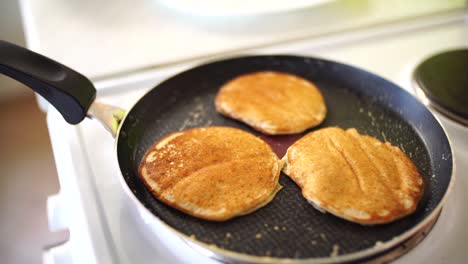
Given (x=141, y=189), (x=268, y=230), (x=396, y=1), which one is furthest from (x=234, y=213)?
(x=396, y=1)

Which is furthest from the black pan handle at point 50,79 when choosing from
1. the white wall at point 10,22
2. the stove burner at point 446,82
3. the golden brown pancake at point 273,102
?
the white wall at point 10,22

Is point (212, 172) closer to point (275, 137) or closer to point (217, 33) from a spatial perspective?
point (275, 137)

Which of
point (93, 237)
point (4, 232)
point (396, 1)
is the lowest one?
point (4, 232)

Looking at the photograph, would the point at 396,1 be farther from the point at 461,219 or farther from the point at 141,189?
the point at 141,189

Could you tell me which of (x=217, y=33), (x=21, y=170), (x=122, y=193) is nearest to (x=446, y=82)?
(x=217, y=33)

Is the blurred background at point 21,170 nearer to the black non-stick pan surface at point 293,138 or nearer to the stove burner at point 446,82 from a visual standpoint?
the black non-stick pan surface at point 293,138

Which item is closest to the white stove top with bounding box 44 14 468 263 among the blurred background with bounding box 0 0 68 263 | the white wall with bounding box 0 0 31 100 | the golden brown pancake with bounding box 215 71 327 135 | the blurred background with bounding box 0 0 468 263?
the blurred background with bounding box 0 0 468 263
